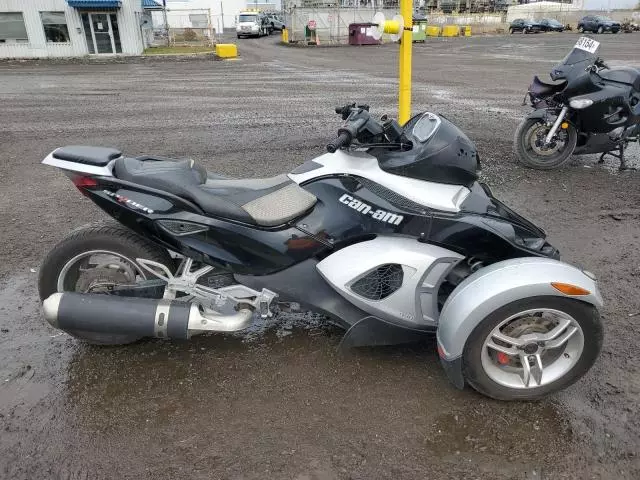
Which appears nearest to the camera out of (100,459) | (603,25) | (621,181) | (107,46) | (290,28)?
(100,459)

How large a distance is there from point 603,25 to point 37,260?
178 feet

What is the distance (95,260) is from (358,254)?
1545mm

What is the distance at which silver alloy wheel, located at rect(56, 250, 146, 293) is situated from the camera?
3.02 meters

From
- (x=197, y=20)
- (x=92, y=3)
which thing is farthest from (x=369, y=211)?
(x=197, y=20)

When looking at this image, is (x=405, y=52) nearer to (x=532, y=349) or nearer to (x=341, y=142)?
(x=341, y=142)

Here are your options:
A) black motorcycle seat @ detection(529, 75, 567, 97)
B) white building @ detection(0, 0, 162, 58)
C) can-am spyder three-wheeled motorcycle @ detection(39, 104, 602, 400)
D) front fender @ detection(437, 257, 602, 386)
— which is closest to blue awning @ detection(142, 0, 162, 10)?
white building @ detection(0, 0, 162, 58)

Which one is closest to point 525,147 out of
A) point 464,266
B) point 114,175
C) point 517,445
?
point 464,266

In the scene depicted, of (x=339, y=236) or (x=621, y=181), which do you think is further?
(x=621, y=181)

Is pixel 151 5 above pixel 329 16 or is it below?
above

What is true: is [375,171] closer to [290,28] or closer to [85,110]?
[85,110]

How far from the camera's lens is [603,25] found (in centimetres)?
4669

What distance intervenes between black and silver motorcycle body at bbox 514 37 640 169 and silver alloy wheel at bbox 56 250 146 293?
18.0 ft

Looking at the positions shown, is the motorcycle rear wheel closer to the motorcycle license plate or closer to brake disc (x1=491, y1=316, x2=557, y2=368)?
brake disc (x1=491, y1=316, x2=557, y2=368)

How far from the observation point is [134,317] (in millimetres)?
2822
